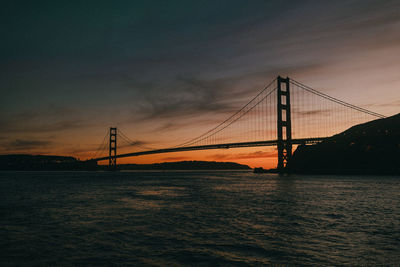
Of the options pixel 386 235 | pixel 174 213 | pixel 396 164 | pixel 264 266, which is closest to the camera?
pixel 264 266

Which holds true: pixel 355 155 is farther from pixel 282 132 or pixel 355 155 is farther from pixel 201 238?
pixel 201 238

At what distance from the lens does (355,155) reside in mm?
83750

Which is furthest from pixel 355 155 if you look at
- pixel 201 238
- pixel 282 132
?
pixel 201 238

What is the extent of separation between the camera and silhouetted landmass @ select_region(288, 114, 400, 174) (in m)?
77.5

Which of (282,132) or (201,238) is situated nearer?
(201,238)

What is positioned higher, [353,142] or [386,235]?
[353,142]

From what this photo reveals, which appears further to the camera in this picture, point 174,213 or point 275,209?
point 275,209

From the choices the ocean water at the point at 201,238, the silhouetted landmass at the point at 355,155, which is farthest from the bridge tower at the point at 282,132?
the ocean water at the point at 201,238

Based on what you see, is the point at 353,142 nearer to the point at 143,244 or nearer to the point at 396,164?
the point at 396,164

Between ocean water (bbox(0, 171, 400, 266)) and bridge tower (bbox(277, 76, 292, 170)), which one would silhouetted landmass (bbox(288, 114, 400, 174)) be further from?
ocean water (bbox(0, 171, 400, 266))

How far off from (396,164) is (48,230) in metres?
83.0

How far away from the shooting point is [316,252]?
8.77 metres

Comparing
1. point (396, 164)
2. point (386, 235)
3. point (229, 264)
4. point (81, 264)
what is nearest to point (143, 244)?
point (81, 264)

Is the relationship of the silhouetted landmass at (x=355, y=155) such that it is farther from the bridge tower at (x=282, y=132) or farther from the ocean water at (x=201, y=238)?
the ocean water at (x=201, y=238)
